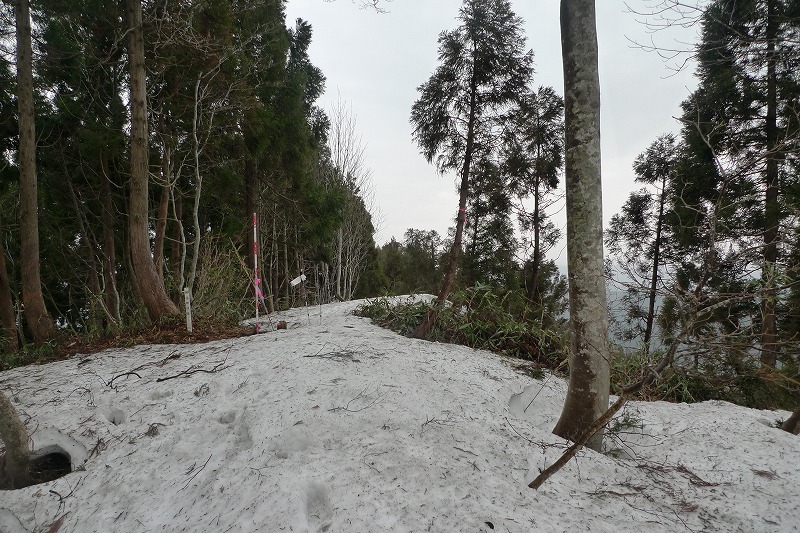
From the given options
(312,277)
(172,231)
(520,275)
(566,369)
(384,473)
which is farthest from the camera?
(312,277)

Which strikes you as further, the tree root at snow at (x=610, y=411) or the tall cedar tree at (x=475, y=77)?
the tall cedar tree at (x=475, y=77)

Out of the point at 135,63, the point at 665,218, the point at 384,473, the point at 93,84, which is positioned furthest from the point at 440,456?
the point at 665,218

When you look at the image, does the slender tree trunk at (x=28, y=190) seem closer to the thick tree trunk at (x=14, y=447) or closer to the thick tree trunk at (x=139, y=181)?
the thick tree trunk at (x=139, y=181)

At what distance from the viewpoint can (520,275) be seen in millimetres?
12906

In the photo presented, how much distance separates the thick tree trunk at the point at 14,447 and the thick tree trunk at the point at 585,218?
3.81 m

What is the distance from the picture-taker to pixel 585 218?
2701 mm

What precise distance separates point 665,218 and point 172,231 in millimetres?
14277

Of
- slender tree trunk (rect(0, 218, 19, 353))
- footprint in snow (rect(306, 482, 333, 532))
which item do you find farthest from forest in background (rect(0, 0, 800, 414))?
footprint in snow (rect(306, 482, 333, 532))

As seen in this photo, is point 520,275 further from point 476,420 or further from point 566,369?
point 476,420

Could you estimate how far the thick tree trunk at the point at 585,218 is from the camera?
2680mm

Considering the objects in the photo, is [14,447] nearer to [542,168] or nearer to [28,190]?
[28,190]

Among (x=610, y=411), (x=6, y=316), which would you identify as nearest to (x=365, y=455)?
(x=610, y=411)

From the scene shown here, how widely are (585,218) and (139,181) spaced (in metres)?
5.84

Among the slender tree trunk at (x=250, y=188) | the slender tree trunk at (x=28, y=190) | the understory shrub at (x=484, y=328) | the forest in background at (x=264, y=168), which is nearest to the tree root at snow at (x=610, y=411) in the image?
the forest in background at (x=264, y=168)
